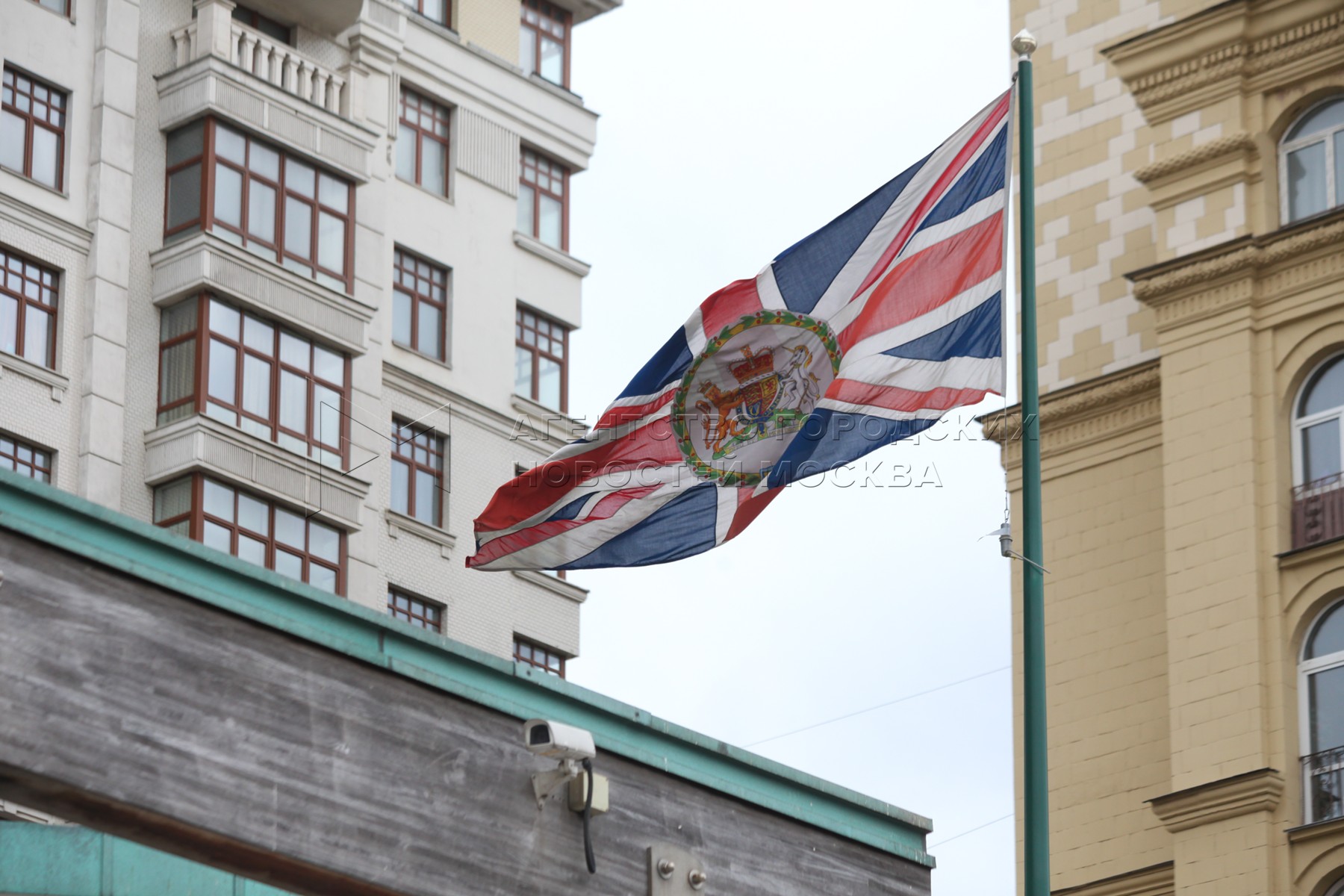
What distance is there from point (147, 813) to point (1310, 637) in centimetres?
2310

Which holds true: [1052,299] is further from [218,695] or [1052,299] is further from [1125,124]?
[218,695]

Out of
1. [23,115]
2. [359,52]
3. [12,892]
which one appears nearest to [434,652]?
[12,892]

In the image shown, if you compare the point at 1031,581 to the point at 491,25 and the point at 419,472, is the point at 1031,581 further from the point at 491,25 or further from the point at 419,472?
the point at 491,25

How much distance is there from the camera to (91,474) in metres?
37.0

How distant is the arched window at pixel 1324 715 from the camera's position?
109 feet


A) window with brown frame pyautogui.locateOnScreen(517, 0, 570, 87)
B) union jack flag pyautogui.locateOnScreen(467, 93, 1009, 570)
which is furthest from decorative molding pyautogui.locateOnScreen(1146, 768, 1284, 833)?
window with brown frame pyautogui.locateOnScreen(517, 0, 570, 87)

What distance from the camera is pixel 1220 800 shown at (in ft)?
112

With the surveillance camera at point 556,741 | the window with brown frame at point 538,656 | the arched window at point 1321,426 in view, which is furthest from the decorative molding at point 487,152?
the surveillance camera at point 556,741

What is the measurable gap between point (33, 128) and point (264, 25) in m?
5.59

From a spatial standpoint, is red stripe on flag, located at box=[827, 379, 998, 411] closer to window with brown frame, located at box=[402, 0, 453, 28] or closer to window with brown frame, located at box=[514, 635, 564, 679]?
window with brown frame, located at box=[514, 635, 564, 679]

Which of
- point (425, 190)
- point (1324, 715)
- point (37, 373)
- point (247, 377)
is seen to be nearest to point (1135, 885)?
point (1324, 715)

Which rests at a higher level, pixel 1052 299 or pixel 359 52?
pixel 359 52

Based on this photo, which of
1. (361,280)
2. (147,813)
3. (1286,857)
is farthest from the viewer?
(361,280)

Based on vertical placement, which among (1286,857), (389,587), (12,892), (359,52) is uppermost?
(359,52)
